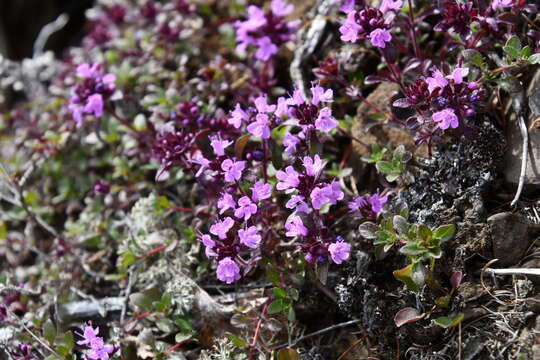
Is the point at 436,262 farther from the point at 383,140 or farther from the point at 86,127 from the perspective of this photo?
the point at 86,127

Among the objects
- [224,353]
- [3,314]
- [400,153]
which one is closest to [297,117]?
[400,153]

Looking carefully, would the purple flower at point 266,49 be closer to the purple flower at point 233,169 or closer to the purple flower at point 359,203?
the purple flower at point 233,169

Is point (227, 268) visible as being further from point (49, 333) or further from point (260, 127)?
point (49, 333)

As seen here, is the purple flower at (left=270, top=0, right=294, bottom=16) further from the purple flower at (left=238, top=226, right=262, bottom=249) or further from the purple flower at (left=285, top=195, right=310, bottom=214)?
the purple flower at (left=238, top=226, right=262, bottom=249)

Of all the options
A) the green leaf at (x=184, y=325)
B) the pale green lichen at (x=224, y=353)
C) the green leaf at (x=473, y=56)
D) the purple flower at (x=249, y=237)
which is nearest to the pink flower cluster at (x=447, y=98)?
the green leaf at (x=473, y=56)

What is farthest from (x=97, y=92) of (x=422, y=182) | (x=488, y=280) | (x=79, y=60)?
(x=488, y=280)

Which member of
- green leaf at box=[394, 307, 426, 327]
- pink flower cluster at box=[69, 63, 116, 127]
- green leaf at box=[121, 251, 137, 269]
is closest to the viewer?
green leaf at box=[394, 307, 426, 327]

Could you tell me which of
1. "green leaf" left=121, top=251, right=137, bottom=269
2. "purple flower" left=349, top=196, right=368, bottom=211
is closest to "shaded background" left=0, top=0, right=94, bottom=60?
"green leaf" left=121, top=251, right=137, bottom=269
